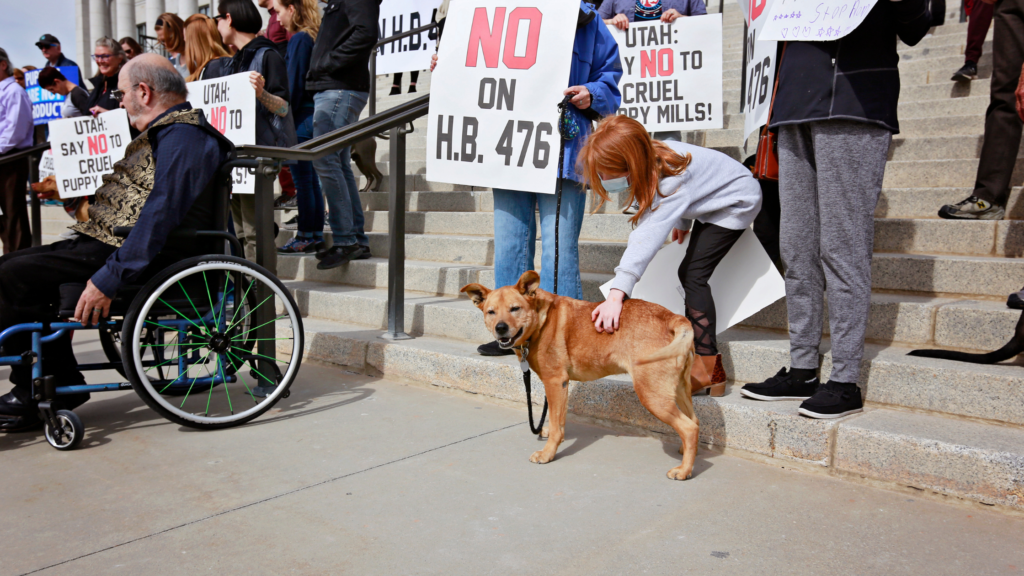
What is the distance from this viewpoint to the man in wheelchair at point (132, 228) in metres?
3.03

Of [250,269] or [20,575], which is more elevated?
[250,269]

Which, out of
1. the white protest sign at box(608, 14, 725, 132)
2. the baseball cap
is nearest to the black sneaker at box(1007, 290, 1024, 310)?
the white protest sign at box(608, 14, 725, 132)

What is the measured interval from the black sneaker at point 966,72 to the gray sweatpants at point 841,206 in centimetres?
415

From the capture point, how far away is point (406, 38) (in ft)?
25.8

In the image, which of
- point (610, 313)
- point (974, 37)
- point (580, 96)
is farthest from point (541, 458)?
point (974, 37)

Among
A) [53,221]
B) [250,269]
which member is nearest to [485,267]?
[250,269]

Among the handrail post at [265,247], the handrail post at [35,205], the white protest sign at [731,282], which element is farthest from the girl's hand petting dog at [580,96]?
the handrail post at [35,205]

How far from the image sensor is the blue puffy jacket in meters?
3.61

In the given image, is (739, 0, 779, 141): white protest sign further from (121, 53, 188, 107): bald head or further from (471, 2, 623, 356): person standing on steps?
(121, 53, 188, 107): bald head

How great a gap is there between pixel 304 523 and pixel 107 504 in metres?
0.77

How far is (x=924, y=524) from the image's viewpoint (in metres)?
2.24

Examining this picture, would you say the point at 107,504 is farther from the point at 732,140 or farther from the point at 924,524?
the point at 732,140

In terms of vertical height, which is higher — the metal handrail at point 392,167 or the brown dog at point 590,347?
the metal handrail at point 392,167

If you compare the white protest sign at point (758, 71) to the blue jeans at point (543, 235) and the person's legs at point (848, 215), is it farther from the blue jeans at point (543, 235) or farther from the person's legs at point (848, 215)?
the blue jeans at point (543, 235)
